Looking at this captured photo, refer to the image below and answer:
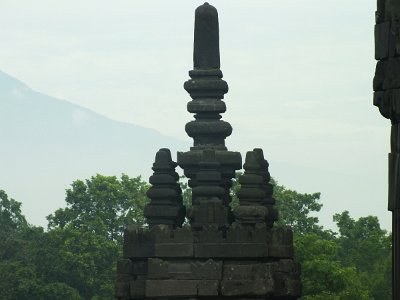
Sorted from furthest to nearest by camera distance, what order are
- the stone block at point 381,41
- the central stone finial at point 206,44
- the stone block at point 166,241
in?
the central stone finial at point 206,44 → the stone block at point 166,241 → the stone block at point 381,41

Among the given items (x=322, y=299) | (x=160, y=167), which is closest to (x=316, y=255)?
(x=322, y=299)

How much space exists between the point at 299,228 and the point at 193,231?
73.1m

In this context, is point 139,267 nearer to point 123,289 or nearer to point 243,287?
point 123,289

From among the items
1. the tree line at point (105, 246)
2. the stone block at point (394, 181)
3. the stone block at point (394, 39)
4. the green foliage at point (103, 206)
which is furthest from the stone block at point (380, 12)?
the green foliage at point (103, 206)

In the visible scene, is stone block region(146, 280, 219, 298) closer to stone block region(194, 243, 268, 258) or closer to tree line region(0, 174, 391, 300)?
stone block region(194, 243, 268, 258)

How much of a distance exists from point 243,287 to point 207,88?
4.06 m

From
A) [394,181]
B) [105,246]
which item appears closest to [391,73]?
[394,181]

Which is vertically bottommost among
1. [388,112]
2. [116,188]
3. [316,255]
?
[388,112]

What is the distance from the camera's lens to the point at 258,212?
114ft

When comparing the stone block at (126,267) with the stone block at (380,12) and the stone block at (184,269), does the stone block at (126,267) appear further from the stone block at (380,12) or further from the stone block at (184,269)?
the stone block at (380,12)

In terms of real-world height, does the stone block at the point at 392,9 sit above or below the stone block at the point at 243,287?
above

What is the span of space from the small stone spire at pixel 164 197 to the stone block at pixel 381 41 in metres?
15.3

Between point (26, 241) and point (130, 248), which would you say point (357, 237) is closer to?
point (26, 241)

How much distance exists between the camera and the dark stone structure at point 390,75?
64.2ft
